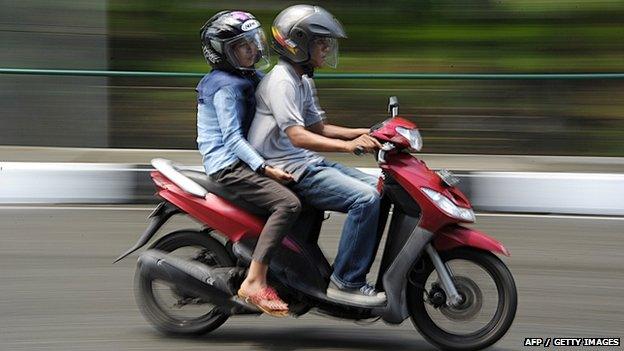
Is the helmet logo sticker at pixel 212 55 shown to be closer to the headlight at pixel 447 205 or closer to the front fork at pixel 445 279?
the headlight at pixel 447 205

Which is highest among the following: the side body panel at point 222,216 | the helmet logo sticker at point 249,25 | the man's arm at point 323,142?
the helmet logo sticker at point 249,25

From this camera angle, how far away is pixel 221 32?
5.42 m

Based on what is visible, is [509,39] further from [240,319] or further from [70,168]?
[240,319]

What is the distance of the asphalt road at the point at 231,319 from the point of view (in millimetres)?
5652

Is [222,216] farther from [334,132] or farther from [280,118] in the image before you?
[334,132]

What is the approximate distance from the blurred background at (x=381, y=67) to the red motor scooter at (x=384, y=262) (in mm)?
5879

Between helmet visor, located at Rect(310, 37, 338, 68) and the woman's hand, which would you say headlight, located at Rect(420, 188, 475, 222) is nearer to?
the woman's hand

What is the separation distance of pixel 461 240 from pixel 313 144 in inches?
31.6

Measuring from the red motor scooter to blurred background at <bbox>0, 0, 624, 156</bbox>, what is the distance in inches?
231

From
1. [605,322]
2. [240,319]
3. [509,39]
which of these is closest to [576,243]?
[605,322]

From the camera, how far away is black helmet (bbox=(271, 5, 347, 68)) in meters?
5.32

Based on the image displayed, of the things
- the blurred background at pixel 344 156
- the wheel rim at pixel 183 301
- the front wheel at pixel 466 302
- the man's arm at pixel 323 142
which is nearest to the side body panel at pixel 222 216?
the wheel rim at pixel 183 301
